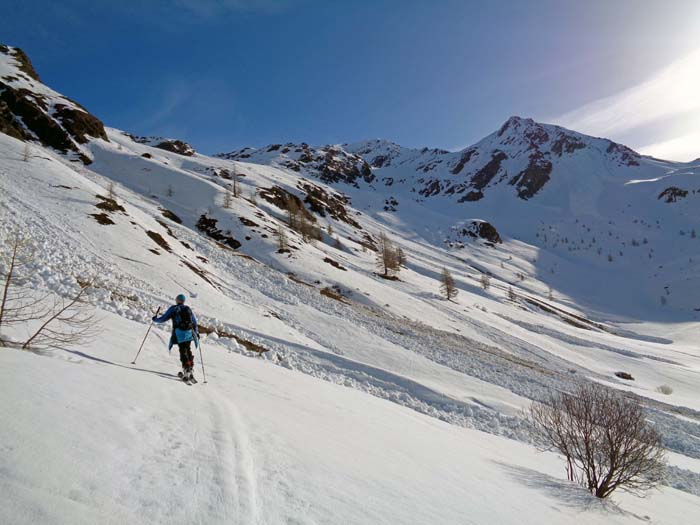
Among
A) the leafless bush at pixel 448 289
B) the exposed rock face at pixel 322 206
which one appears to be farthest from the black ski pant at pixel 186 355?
the exposed rock face at pixel 322 206

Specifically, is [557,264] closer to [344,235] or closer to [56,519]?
[344,235]

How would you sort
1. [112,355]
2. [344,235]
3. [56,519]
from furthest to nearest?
1. [344,235]
2. [112,355]
3. [56,519]

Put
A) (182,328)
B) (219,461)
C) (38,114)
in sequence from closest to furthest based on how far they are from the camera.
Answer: (219,461)
(182,328)
(38,114)

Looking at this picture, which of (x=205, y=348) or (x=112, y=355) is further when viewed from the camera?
(x=205, y=348)

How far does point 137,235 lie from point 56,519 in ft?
107

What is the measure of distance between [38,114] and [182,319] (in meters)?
90.1

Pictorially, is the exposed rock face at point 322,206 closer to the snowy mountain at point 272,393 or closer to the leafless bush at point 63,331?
the snowy mountain at point 272,393

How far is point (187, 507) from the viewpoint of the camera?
341cm

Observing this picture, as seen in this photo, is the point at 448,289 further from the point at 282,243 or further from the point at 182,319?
the point at 182,319

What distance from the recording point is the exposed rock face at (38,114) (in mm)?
66231

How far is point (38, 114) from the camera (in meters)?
68.9

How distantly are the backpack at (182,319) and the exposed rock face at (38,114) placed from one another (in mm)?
74051

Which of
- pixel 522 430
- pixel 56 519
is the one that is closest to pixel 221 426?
pixel 56 519

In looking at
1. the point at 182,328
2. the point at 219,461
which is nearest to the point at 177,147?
the point at 182,328
